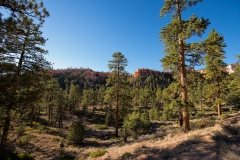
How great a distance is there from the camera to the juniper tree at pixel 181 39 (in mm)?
9773

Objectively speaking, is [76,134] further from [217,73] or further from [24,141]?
[217,73]

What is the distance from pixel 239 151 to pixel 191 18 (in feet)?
26.9

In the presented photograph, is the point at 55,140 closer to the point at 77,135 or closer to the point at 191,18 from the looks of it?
the point at 77,135

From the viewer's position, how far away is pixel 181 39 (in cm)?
1005

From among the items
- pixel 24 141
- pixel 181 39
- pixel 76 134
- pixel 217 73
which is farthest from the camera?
pixel 217 73

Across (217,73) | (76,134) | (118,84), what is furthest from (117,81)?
(217,73)

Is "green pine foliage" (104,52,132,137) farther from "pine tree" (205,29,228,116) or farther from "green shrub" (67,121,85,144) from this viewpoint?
"pine tree" (205,29,228,116)

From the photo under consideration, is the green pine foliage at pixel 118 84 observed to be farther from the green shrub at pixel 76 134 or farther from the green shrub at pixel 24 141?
the green shrub at pixel 24 141

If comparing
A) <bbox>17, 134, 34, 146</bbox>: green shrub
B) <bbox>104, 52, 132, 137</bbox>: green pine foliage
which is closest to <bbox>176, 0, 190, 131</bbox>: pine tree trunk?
<bbox>104, 52, 132, 137</bbox>: green pine foliage

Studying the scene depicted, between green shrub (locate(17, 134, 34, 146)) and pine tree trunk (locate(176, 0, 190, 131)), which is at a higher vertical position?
pine tree trunk (locate(176, 0, 190, 131))

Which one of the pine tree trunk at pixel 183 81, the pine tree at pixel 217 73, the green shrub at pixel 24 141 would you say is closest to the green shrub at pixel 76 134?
the green shrub at pixel 24 141

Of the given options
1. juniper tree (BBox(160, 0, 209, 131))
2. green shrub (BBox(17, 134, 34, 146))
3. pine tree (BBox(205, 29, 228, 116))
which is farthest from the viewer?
pine tree (BBox(205, 29, 228, 116))

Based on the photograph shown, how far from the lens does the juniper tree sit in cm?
977

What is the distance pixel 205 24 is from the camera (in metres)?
9.67
